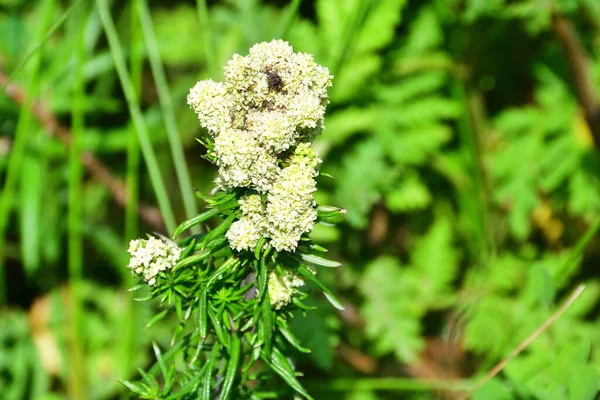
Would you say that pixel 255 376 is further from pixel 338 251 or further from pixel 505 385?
pixel 338 251

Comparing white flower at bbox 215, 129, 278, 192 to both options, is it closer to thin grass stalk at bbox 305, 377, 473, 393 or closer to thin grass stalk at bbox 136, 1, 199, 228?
thin grass stalk at bbox 136, 1, 199, 228

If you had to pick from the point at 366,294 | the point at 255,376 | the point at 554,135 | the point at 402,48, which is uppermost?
the point at 402,48

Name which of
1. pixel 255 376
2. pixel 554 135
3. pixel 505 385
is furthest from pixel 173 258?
pixel 554 135

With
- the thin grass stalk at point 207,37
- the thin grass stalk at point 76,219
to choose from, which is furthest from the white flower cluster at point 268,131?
the thin grass stalk at point 76,219

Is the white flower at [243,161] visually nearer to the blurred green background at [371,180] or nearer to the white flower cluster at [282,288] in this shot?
the white flower cluster at [282,288]

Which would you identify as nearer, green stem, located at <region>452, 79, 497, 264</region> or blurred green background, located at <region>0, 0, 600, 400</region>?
blurred green background, located at <region>0, 0, 600, 400</region>

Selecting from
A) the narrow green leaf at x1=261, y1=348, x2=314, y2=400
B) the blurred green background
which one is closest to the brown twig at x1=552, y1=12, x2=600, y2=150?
the blurred green background

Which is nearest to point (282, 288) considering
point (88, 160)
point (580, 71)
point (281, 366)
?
point (281, 366)
